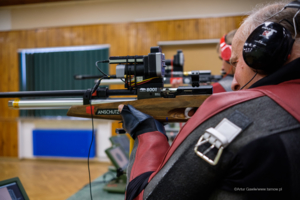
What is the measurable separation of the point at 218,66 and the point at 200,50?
0.45 metres

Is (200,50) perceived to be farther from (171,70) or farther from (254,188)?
(254,188)

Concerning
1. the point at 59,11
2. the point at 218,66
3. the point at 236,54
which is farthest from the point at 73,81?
the point at 236,54

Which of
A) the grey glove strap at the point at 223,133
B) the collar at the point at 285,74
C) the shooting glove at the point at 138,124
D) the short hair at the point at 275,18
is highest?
the short hair at the point at 275,18

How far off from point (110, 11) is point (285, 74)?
413 cm

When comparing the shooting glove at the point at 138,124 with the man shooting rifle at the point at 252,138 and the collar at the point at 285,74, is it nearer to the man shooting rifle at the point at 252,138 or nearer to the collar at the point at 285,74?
the man shooting rifle at the point at 252,138

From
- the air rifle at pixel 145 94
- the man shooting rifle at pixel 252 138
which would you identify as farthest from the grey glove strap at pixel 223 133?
the air rifle at pixel 145 94

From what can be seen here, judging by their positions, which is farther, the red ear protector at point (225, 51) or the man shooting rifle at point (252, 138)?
the red ear protector at point (225, 51)

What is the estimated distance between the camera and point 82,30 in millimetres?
4195

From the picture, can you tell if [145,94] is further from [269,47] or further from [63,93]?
[269,47]

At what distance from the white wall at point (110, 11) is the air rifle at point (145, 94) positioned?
3.24 m

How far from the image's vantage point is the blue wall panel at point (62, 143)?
13.5ft

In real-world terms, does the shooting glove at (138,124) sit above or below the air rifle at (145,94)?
below

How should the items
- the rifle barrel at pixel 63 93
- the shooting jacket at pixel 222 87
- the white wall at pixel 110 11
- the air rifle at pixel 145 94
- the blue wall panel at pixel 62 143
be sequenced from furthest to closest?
the blue wall panel at pixel 62 143
the white wall at pixel 110 11
the shooting jacket at pixel 222 87
the rifle barrel at pixel 63 93
the air rifle at pixel 145 94

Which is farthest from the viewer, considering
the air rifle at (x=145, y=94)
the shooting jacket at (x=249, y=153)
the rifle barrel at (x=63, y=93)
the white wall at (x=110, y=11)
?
the white wall at (x=110, y=11)
